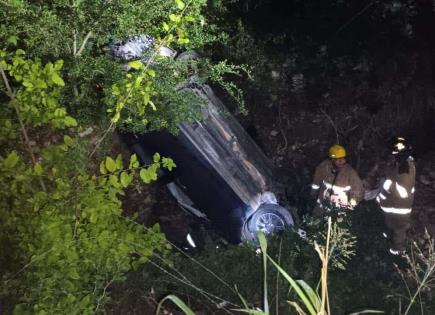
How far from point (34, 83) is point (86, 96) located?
1.33 meters

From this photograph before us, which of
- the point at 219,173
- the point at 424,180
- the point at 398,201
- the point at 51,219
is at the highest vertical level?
the point at 51,219

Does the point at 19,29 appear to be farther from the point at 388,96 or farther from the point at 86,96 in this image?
the point at 388,96

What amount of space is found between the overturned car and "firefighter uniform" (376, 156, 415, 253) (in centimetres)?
142

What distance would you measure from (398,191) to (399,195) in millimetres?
60

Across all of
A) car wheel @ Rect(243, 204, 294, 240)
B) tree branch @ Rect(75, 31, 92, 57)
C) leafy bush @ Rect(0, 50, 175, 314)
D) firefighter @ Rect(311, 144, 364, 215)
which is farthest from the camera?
firefighter @ Rect(311, 144, 364, 215)

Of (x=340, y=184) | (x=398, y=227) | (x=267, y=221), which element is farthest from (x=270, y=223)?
(x=398, y=227)

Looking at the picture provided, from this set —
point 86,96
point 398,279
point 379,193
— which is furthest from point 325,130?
point 86,96

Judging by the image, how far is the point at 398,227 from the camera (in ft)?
18.4

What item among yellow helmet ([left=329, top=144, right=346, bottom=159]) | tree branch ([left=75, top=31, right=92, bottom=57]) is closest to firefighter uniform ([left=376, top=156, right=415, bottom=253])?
yellow helmet ([left=329, top=144, right=346, bottom=159])

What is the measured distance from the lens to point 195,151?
4.66 meters

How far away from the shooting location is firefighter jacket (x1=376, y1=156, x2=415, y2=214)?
17.2 feet

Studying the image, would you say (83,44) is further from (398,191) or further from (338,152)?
(398,191)

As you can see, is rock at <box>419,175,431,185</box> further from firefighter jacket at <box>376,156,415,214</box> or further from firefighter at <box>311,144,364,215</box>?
firefighter at <box>311,144,364,215</box>

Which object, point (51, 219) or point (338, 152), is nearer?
point (51, 219)
